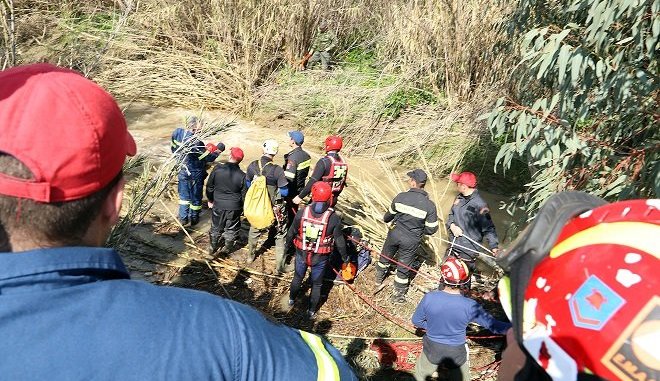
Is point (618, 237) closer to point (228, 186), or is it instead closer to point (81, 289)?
point (81, 289)

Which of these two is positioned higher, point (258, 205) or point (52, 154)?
point (52, 154)

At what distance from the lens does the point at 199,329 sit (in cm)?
80

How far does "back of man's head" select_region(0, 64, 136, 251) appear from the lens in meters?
0.81

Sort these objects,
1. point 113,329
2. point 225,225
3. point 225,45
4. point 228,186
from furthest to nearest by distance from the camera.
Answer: point 225,45 → point 225,225 → point 228,186 → point 113,329

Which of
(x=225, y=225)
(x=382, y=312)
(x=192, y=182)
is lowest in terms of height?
(x=382, y=312)

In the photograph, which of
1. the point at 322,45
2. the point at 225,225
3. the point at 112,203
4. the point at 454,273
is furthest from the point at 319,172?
the point at 322,45

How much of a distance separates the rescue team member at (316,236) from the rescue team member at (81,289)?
422cm

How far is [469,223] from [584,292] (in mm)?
4836

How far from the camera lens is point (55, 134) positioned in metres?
0.82

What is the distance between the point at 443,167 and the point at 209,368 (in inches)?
369

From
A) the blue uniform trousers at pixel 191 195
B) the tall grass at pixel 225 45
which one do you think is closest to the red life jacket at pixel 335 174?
the blue uniform trousers at pixel 191 195

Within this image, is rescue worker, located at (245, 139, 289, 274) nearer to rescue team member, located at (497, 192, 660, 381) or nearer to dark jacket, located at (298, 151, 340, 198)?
dark jacket, located at (298, 151, 340, 198)

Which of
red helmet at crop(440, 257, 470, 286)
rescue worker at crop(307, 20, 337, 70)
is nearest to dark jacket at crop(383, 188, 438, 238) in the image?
red helmet at crop(440, 257, 470, 286)

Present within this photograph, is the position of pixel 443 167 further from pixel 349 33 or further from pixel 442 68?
pixel 349 33
